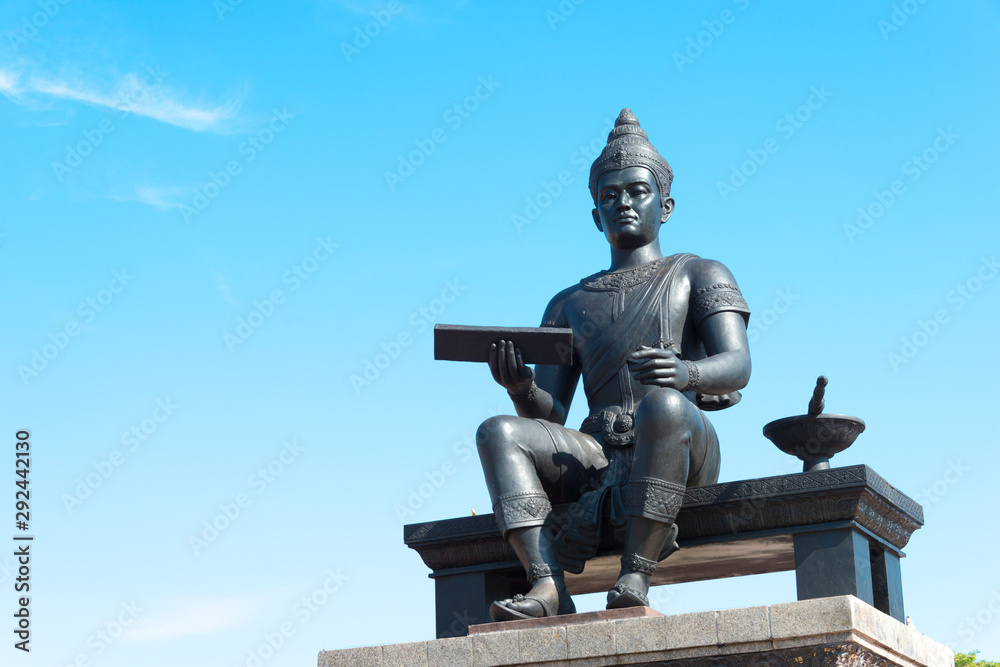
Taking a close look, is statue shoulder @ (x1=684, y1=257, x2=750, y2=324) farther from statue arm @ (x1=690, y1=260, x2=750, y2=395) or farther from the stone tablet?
the stone tablet

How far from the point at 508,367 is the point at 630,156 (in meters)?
1.56

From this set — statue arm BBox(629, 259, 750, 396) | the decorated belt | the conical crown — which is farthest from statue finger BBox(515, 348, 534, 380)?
the conical crown

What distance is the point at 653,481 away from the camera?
249 inches

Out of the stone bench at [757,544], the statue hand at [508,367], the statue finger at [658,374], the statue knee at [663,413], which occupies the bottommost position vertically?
the stone bench at [757,544]

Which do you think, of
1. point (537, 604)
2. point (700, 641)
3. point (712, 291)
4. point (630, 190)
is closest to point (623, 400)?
point (712, 291)

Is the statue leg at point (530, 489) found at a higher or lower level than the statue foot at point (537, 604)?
higher

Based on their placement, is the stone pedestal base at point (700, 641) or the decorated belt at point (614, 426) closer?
the stone pedestal base at point (700, 641)

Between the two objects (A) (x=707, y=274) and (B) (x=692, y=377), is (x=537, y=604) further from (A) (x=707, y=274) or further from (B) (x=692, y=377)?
(A) (x=707, y=274)

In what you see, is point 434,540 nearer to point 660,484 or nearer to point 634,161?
point 660,484

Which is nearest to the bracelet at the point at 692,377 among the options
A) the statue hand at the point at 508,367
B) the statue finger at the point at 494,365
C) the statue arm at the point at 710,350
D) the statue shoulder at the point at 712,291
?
the statue arm at the point at 710,350

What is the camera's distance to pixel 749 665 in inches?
232

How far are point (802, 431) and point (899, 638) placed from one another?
3.88 ft

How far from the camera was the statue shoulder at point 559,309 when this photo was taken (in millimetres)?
7750

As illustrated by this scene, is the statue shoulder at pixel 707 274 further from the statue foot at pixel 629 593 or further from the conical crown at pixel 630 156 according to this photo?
the statue foot at pixel 629 593
